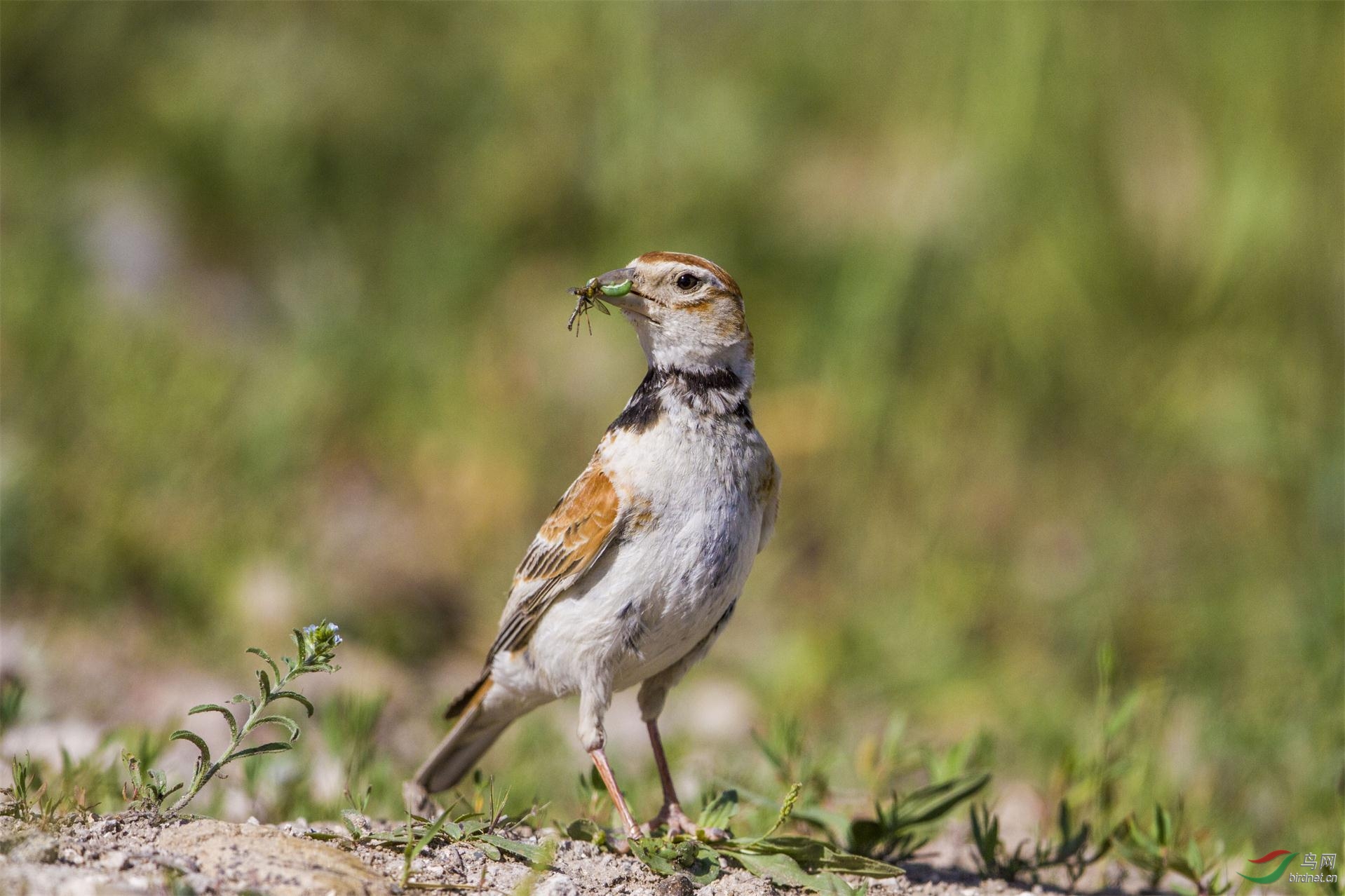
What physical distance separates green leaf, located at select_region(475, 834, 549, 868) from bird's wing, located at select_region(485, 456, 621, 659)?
845 mm

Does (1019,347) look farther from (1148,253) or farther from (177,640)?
(177,640)

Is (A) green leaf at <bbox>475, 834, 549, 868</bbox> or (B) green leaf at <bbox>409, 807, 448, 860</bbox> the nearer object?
(B) green leaf at <bbox>409, 807, 448, 860</bbox>

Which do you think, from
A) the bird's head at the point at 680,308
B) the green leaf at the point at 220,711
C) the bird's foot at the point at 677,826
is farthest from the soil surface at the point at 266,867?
the bird's head at the point at 680,308

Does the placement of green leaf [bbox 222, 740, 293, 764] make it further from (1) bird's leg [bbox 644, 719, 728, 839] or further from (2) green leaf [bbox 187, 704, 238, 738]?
(1) bird's leg [bbox 644, 719, 728, 839]

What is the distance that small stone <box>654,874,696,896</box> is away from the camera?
3.13m

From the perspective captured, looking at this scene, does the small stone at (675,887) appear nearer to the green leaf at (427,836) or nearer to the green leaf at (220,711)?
the green leaf at (427,836)

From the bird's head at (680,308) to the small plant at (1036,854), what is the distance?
153 centimetres

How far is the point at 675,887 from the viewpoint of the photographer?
3.16 meters

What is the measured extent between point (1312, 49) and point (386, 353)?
5951 millimetres

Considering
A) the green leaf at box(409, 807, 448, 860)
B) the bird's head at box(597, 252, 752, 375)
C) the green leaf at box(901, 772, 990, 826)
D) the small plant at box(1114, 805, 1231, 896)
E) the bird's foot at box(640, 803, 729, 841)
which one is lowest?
the small plant at box(1114, 805, 1231, 896)

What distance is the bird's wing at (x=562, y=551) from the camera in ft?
12.2

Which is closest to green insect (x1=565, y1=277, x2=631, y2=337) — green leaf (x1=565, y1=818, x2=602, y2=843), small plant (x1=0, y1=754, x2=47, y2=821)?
green leaf (x1=565, y1=818, x2=602, y2=843)

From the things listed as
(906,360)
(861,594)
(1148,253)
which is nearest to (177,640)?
(861,594)

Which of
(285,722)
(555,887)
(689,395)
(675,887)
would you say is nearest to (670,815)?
(675,887)
